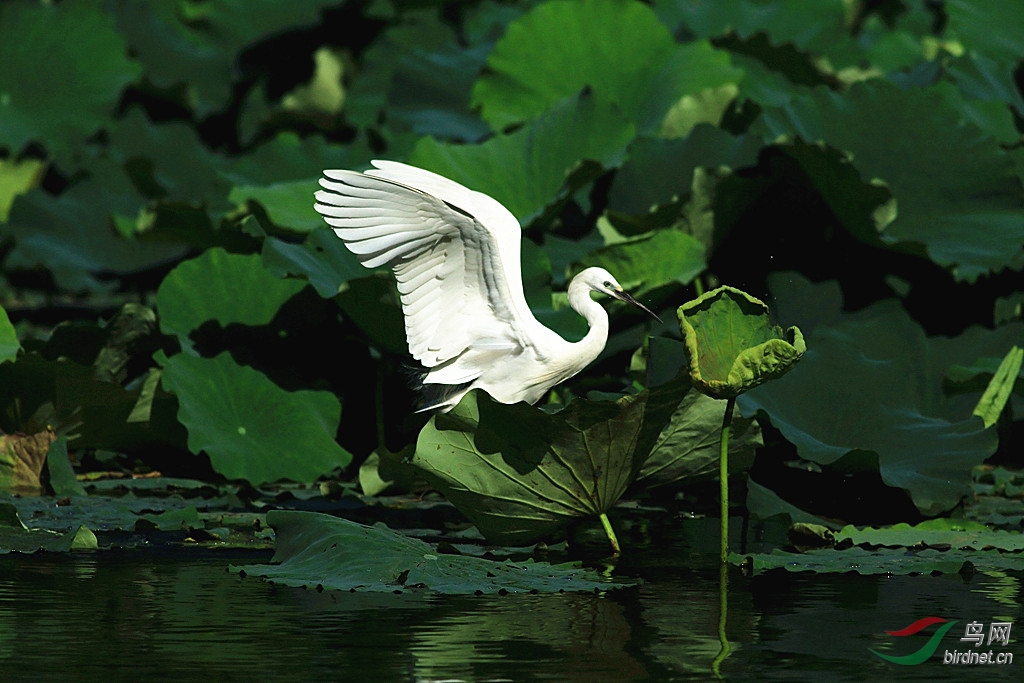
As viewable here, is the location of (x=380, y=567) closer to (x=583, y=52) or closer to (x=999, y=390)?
(x=999, y=390)

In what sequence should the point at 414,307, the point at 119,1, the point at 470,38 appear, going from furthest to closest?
the point at 119,1, the point at 470,38, the point at 414,307

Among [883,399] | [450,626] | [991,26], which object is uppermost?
[991,26]

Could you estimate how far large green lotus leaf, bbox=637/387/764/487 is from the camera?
4504 millimetres

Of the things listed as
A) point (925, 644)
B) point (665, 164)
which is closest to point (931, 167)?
point (665, 164)

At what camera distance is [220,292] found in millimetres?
6109

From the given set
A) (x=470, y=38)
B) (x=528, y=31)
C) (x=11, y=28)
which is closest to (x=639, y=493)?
(x=528, y=31)

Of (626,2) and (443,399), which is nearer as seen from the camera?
(443,399)

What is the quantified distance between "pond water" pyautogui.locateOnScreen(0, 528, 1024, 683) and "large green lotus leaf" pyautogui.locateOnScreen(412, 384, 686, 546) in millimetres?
321

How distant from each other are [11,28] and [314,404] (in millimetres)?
6309

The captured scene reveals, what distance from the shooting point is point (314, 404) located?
583cm

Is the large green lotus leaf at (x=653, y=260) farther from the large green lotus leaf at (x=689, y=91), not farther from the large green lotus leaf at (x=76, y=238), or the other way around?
the large green lotus leaf at (x=76, y=238)

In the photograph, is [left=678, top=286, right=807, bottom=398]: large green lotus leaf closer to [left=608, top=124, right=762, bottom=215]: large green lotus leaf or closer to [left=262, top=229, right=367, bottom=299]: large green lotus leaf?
[left=262, top=229, right=367, bottom=299]: large green lotus leaf

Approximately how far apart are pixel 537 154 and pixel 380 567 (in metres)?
3.41

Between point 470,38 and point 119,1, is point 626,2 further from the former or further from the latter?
point 119,1
